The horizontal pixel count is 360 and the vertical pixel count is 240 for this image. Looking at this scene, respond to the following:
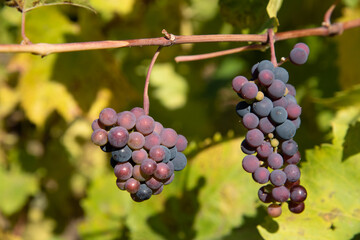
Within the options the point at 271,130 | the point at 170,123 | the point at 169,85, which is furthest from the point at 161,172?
the point at 169,85

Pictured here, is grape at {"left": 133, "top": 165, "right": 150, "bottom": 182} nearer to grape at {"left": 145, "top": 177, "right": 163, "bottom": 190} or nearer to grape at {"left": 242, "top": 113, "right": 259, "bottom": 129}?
grape at {"left": 145, "top": 177, "right": 163, "bottom": 190}

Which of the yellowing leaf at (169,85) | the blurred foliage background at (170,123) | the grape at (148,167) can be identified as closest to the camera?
the grape at (148,167)

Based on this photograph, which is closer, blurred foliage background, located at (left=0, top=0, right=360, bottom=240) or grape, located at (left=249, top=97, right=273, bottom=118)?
grape, located at (left=249, top=97, right=273, bottom=118)

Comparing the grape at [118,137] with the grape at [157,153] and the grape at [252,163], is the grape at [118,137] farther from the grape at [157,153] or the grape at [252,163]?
the grape at [252,163]

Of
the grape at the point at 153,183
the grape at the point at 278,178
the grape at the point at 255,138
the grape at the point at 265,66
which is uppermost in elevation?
the grape at the point at 265,66

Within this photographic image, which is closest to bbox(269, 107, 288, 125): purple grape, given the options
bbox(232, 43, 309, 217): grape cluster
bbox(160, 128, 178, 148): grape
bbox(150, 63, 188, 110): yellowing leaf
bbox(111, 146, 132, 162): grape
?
bbox(232, 43, 309, 217): grape cluster

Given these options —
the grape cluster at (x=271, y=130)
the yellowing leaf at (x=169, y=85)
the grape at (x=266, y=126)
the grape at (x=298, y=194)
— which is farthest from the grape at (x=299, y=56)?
the yellowing leaf at (x=169, y=85)

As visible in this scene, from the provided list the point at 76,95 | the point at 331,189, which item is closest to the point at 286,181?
the point at 331,189
